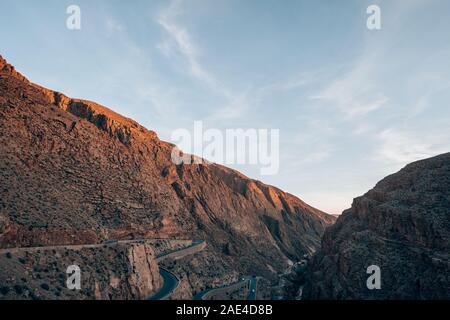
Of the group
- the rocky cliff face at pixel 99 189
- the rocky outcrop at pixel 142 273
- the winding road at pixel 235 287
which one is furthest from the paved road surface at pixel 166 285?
the rocky cliff face at pixel 99 189

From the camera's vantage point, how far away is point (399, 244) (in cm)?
4116

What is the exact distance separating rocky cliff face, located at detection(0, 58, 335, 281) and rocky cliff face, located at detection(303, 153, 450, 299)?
946 inches

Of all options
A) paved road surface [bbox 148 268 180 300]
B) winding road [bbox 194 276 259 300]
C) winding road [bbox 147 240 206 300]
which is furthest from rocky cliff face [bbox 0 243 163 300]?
winding road [bbox 194 276 259 300]

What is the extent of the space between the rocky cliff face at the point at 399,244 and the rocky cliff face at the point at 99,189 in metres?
24.0

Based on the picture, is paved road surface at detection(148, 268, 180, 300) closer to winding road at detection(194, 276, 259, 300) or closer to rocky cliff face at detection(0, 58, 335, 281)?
winding road at detection(194, 276, 259, 300)

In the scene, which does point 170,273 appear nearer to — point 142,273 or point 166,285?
point 166,285

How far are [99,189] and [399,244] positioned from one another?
1618 inches

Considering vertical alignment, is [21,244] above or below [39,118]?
below

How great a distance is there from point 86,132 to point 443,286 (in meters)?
55.5

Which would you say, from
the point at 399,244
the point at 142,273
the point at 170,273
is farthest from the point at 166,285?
the point at 399,244

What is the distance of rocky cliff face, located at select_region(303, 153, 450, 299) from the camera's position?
3641 centimetres

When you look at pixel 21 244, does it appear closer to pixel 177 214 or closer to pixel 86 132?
pixel 86 132
